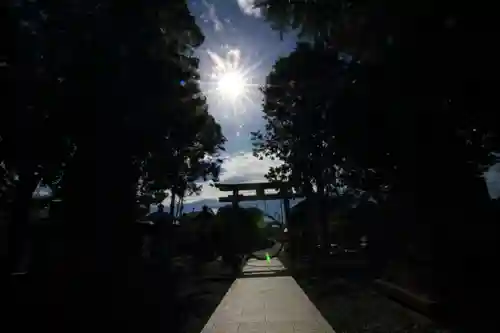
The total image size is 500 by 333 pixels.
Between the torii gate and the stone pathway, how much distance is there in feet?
42.9

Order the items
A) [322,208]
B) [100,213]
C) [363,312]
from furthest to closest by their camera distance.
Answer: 1. [322,208]
2. [100,213]
3. [363,312]

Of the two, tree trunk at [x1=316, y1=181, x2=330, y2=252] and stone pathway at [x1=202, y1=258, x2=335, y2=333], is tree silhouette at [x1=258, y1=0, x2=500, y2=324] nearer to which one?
stone pathway at [x1=202, y1=258, x2=335, y2=333]

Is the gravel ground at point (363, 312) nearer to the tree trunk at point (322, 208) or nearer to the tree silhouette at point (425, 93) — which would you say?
the tree silhouette at point (425, 93)

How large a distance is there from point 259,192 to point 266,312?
2118cm

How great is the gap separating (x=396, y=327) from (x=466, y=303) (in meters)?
1.42

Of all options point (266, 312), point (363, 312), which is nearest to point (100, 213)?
point (266, 312)

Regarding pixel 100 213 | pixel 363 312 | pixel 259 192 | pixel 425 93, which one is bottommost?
pixel 363 312

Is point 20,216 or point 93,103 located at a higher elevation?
point 93,103

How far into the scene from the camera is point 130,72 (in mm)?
14172

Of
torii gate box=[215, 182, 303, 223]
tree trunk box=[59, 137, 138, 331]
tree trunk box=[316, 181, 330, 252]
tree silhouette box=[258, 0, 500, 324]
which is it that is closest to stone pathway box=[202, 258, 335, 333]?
tree silhouette box=[258, 0, 500, 324]

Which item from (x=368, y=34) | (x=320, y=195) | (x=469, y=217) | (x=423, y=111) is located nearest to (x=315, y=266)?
(x=320, y=195)

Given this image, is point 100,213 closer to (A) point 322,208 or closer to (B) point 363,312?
(B) point 363,312

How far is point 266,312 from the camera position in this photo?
32.5ft

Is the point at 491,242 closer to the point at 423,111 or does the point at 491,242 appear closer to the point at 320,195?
the point at 423,111
